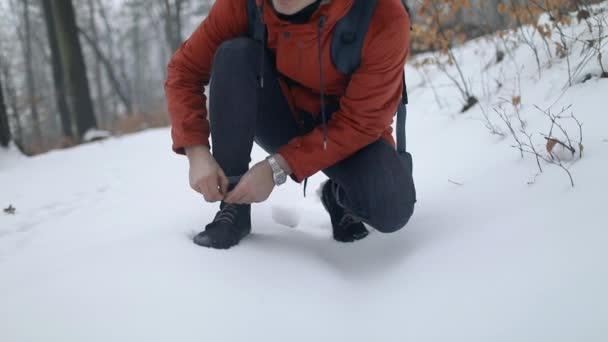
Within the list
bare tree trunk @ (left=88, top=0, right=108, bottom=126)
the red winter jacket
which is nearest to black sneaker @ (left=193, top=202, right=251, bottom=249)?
the red winter jacket

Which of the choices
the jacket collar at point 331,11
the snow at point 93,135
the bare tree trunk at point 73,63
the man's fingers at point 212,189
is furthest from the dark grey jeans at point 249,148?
the bare tree trunk at point 73,63

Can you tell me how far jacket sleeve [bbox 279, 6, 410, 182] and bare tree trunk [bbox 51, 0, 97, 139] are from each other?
227 inches

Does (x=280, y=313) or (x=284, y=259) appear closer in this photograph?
(x=280, y=313)

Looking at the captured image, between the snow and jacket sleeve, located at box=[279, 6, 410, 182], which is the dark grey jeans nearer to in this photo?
jacket sleeve, located at box=[279, 6, 410, 182]

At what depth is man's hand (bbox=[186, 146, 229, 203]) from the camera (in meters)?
1.12

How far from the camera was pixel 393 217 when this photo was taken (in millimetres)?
1212

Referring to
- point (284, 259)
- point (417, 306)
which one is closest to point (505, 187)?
point (417, 306)

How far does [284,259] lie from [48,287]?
1.81ft

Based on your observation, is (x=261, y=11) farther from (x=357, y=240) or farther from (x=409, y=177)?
(x=357, y=240)

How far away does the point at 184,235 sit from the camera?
1.22m

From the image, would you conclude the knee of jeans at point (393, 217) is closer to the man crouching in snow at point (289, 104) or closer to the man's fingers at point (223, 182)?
the man crouching in snow at point (289, 104)

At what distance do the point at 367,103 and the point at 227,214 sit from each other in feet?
1.69

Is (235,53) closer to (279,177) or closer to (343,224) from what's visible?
(279,177)

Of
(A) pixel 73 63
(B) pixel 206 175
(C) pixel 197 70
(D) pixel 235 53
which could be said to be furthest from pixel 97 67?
(B) pixel 206 175
